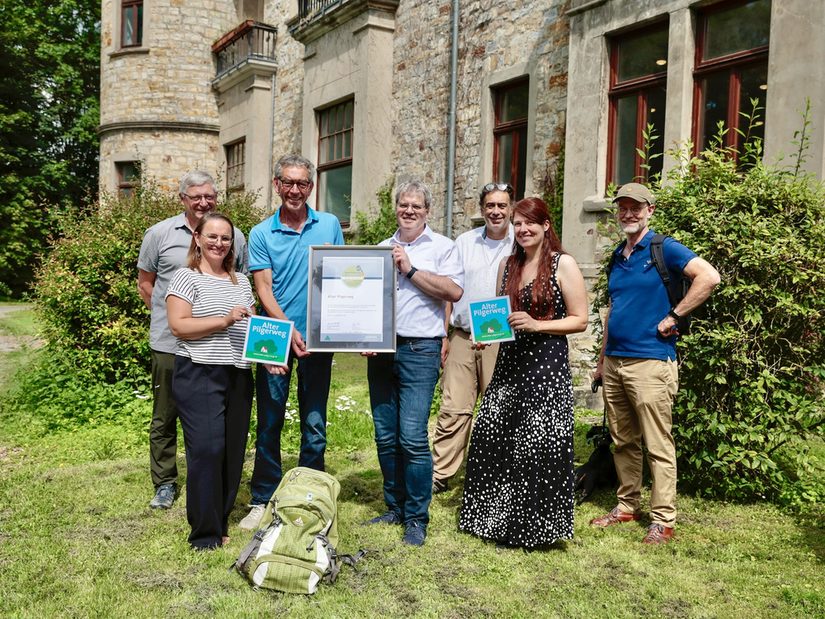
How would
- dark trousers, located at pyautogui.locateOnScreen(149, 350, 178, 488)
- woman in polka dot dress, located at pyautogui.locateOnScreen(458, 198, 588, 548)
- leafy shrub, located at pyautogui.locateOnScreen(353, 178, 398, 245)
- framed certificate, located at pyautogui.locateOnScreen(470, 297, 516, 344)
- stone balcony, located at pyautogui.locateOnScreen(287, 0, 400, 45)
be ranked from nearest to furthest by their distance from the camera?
framed certificate, located at pyautogui.locateOnScreen(470, 297, 516, 344)
woman in polka dot dress, located at pyautogui.locateOnScreen(458, 198, 588, 548)
dark trousers, located at pyautogui.locateOnScreen(149, 350, 178, 488)
leafy shrub, located at pyautogui.locateOnScreen(353, 178, 398, 245)
stone balcony, located at pyautogui.locateOnScreen(287, 0, 400, 45)

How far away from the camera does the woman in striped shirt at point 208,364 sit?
413 centimetres

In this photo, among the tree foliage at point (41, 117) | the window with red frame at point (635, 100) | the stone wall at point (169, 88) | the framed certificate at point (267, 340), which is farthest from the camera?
the tree foliage at point (41, 117)

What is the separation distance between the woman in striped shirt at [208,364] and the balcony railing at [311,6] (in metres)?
10.6

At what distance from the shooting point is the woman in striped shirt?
4129 millimetres

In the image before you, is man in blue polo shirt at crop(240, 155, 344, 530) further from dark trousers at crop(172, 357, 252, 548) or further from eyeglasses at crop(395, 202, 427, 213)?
eyeglasses at crop(395, 202, 427, 213)

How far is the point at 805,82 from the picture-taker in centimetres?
644

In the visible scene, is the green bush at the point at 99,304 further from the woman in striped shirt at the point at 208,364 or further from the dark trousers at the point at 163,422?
the woman in striped shirt at the point at 208,364

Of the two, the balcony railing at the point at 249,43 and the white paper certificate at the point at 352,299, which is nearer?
the white paper certificate at the point at 352,299

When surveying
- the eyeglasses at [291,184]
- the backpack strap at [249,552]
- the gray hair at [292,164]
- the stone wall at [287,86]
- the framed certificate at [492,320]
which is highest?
the stone wall at [287,86]

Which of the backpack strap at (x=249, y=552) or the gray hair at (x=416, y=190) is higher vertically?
the gray hair at (x=416, y=190)

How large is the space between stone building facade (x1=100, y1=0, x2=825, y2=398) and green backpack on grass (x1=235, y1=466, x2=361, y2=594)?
4.98m

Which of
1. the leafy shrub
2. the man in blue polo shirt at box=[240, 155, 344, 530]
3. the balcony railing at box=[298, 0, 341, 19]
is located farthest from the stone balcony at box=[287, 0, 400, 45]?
the man in blue polo shirt at box=[240, 155, 344, 530]

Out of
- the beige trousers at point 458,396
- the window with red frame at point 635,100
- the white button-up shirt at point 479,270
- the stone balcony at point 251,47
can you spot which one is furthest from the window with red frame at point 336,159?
the beige trousers at point 458,396

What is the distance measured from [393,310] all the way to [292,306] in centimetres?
66
